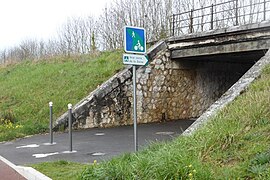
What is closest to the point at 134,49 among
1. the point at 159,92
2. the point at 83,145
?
the point at 83,145

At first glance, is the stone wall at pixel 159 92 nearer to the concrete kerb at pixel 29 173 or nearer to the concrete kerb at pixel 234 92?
the concrete kerb at pixel 29 173

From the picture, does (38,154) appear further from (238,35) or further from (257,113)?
(238,35)

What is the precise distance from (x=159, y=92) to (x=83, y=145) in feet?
20.9

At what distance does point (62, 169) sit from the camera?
6473mm

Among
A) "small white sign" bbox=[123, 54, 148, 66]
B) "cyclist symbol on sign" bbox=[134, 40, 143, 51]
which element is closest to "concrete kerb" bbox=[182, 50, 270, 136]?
"small white sign" bbox=[123, 54, 148, 66]

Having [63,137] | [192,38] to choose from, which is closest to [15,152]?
[63,137]

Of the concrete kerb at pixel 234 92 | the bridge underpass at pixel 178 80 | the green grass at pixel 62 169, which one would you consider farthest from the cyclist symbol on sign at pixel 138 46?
the bridge underpass at pixel 178 80

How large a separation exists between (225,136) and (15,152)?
20.0 feet

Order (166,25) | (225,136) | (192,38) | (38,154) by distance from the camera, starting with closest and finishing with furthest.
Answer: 1. (225,136)
2. (38,154)
3. (192,38)
4. (166,25)

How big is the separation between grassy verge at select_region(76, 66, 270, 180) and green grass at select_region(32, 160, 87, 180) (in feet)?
2.47

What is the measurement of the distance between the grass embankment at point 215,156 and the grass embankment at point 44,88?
754cm

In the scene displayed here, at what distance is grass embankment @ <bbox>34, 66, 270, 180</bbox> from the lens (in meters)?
4.20

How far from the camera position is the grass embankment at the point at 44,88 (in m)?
13.4

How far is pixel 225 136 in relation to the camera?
5191mm
